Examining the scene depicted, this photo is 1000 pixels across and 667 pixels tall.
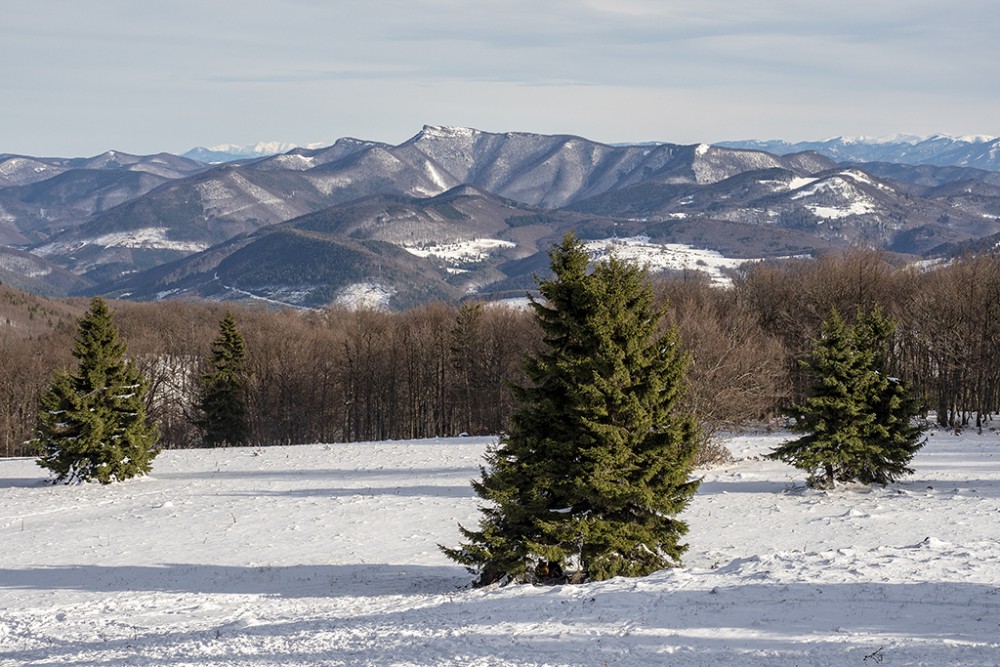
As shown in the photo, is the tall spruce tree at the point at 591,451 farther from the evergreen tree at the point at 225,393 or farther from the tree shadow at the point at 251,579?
the evergreen tree at the point at 225,393

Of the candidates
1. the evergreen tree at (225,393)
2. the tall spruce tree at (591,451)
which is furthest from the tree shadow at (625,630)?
the evergreen tree at (225,393)

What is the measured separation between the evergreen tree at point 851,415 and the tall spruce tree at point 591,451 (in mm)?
10740

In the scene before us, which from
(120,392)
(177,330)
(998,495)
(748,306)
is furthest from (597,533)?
(177,330)

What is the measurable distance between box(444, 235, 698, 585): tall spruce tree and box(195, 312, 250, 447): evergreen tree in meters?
43.9

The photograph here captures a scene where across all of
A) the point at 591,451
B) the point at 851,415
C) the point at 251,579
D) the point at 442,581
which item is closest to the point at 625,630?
the point at 591,451

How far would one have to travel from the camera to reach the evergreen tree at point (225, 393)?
59031 mm

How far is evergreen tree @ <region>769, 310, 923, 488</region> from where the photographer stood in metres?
27.9

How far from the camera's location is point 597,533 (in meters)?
17.8

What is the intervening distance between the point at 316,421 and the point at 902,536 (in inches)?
2438

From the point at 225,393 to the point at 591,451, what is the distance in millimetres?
46618

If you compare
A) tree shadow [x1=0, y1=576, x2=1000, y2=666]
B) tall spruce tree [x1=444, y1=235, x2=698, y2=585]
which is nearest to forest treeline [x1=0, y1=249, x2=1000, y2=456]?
tall spruce tree [x1=444, y1=235, x2=698, y2=585]

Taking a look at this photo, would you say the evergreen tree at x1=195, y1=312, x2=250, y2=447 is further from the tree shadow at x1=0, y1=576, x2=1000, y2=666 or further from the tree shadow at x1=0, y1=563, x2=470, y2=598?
the tree shadow at x1=0, y1=576, x2=1000, y2=666

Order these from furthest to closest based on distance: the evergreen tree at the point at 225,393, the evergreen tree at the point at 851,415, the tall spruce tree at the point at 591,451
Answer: the evergreen tree at the point at 225,393
the evergreen tree at the point at 851,415
the tall spruce tree at the point at 591,451

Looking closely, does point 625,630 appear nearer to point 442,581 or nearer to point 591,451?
point 591,451
